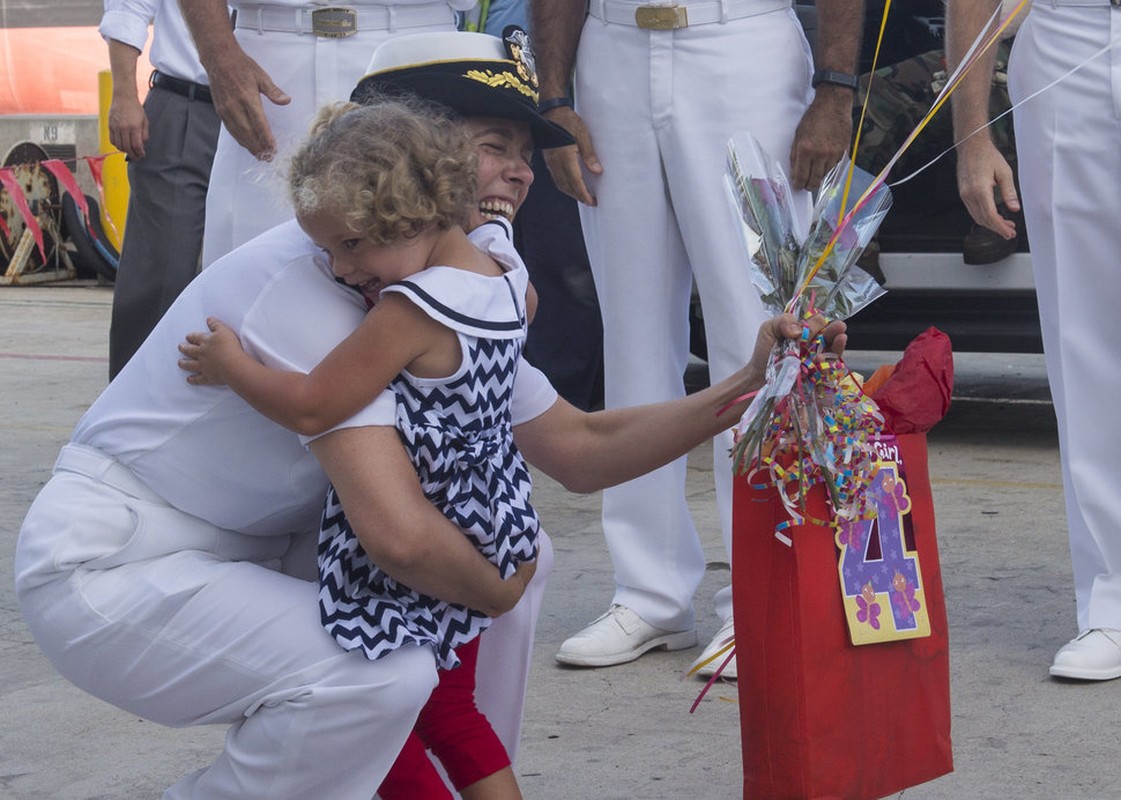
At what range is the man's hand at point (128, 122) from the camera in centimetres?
492

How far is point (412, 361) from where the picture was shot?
2.18 m

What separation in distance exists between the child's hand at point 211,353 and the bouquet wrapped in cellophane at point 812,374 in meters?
0.71

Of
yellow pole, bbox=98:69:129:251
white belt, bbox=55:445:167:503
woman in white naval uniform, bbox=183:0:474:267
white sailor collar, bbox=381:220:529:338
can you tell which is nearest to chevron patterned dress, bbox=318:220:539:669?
white sailor collar, bbox=381:220:529:338

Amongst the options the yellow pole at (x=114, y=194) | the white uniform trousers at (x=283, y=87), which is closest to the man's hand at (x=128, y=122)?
the white uniform trousers at (x=283, y=87)

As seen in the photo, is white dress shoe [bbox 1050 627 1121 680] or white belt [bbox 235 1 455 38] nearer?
white dress shoe [bbox 1050 627 1121 680]

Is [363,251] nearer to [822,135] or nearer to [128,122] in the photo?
Result: [822,135]

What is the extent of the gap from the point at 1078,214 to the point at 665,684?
1179mm

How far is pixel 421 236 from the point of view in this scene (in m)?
2.20

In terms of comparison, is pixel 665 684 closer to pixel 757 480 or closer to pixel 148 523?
pixel 757 480

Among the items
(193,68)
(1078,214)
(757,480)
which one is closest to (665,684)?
(757,480)

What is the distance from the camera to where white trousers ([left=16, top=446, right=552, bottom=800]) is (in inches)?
85.1

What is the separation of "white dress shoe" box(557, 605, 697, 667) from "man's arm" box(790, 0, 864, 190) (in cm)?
93

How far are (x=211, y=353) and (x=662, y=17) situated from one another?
1406 millimetres

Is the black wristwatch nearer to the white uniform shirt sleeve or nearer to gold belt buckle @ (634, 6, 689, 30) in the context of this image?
gold belt buckle @ (634, 6, 689, 30)
